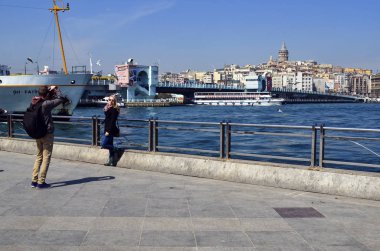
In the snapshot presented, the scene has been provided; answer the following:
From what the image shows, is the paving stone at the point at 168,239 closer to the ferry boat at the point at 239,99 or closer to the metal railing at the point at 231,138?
the metal railing at the point at 231,138

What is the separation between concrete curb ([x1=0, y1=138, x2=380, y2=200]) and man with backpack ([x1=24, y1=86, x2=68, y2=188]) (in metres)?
2.58

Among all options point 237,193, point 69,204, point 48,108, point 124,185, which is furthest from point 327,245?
point 48,108

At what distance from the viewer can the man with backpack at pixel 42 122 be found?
733 centimetres

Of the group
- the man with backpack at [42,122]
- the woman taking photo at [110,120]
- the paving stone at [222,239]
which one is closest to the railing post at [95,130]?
the woman taking photo at [110,120]

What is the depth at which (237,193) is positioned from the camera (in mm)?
7418

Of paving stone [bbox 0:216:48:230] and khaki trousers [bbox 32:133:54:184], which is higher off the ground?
khaki trousers [bbox 32:133:54:184]

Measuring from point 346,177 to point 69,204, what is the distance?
437cm

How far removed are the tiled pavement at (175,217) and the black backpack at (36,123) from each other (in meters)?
0.96

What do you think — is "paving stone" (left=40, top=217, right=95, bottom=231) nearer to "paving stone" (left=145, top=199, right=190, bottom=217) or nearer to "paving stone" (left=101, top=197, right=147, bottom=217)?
"paving stone" (left=101, top=197, right=147, bottom=217)

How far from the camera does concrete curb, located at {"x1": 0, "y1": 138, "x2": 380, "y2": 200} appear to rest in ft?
23.9

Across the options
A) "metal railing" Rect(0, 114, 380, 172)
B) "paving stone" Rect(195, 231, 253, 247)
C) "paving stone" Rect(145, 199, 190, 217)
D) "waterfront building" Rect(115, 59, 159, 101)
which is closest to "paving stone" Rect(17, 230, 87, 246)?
"paving stone" Rect(145, 199, 190, 217)

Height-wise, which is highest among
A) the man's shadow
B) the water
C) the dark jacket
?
the dark jacket

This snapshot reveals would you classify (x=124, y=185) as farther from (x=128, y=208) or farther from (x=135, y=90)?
(x=135, y=90)

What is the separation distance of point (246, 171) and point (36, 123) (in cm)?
378
